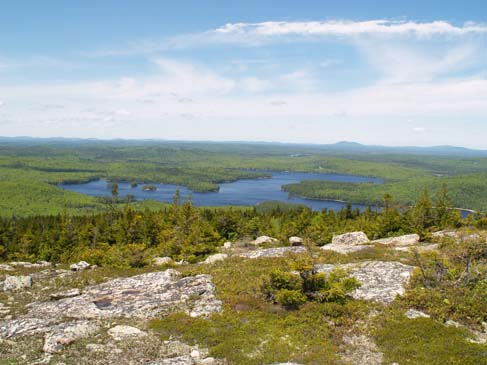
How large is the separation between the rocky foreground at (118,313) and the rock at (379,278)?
0.19ft

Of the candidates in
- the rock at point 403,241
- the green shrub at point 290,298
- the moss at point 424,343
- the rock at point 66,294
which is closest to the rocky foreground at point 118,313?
the rock at point 66,294

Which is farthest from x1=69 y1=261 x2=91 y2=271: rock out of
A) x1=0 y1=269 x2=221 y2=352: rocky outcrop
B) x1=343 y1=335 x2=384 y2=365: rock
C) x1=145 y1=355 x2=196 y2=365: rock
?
x1=343 y1=335 x2=384 y2=365: rock

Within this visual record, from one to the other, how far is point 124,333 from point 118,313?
2546mm

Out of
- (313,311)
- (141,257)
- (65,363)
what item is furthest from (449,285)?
(141,257)

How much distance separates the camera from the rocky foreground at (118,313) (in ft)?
52.5

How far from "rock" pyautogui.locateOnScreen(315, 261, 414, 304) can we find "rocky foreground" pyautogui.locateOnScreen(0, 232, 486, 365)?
0.19ft

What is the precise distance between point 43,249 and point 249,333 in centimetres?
5539

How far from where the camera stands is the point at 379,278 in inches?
968

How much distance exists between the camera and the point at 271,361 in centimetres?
1540

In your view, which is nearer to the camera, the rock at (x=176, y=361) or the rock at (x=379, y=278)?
the rock at (x=176, y=361)

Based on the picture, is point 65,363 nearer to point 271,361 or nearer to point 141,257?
point 271,361

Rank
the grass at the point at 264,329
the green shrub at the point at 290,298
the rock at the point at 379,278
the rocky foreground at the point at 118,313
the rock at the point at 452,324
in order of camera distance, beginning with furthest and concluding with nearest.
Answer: the rock at the point at 379,278 → the green shrub at the point at 290,298 → the rock at the point at 452,324 → the rocky foreground at the point at 118,313 → the grass at the point at 264,329

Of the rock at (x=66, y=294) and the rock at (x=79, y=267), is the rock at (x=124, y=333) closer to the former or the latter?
the rock at (x=66, y=294)

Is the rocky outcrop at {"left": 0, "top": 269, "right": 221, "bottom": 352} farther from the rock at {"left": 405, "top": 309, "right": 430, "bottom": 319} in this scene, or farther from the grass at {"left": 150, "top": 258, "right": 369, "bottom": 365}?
the rock at {"left": 405, "top": 309, "right": 430, "bottom": 319}
